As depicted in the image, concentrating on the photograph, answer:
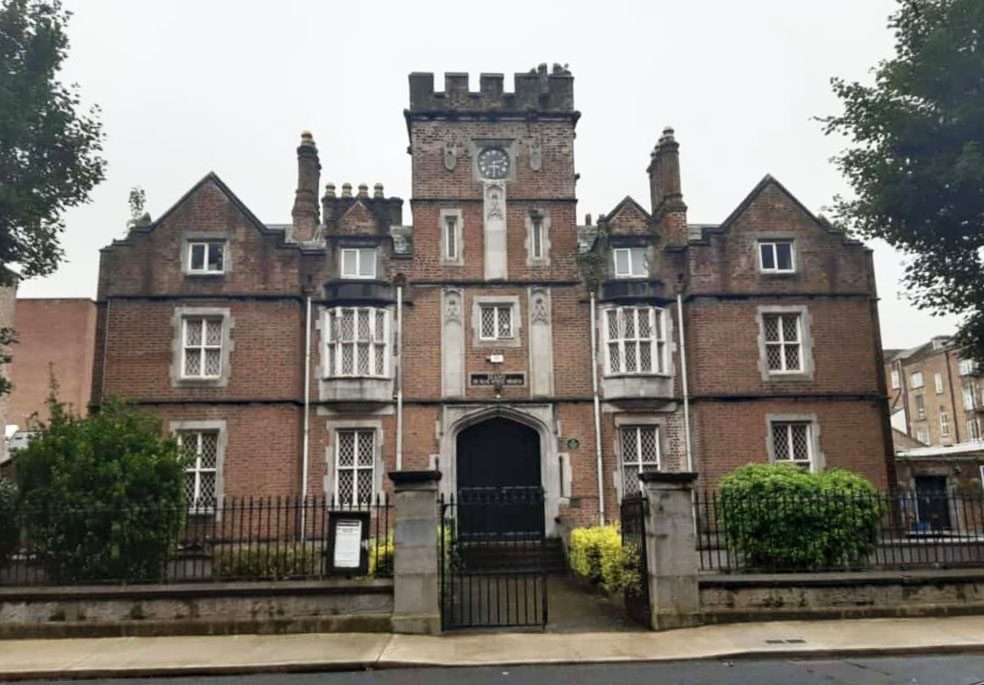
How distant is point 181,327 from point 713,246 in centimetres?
1529

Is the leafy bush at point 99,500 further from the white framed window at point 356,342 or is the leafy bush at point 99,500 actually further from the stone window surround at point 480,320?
the stone window surround at point 480,320

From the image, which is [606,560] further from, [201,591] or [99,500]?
[99,500]

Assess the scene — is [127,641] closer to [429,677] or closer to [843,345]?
[429,677]

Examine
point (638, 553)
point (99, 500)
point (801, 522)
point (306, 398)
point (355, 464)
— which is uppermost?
point (306, 398)

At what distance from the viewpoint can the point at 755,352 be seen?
69.5ft

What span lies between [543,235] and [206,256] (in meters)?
9.73

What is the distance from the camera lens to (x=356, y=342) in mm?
20766

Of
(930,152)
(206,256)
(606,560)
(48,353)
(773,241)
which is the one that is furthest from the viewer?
(48,353)

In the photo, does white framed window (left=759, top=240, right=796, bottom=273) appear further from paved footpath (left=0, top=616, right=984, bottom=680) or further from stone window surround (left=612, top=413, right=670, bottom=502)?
paved footpath (left=0, top=616, right=984, bottom=680)

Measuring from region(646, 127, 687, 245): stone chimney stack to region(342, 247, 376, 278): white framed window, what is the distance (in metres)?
8.73

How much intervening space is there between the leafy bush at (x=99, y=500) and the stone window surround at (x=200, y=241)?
8063 mm

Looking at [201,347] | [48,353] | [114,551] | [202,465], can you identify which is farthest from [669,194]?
[48,353]

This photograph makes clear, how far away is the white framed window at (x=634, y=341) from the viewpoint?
2100 cm

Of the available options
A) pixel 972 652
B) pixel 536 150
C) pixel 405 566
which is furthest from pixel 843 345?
pixel 405 566
